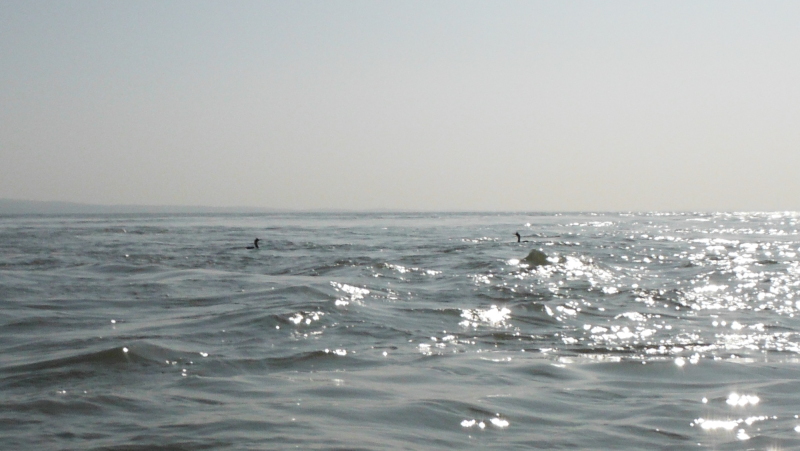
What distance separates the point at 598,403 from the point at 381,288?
996 cm

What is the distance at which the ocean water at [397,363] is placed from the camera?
5.84 metres

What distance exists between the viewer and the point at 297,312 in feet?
39.7

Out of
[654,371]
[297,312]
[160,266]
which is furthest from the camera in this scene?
[160,266]

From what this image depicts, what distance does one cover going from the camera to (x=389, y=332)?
10.9 m

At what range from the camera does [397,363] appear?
8664 millimetres

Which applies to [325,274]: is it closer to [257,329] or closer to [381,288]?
[381,288]

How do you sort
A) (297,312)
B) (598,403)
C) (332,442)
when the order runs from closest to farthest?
(332,442), (598,403), (297,312)

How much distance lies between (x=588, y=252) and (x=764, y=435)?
23952 mm

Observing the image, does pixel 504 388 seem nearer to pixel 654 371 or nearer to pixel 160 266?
pixel 654 371

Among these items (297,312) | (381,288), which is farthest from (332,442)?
(381,288)

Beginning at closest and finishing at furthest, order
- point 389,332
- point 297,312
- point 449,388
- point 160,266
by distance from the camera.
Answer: point 449,388, point 389,332, point 297,312, point 160,266

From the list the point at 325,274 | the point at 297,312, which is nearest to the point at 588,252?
the point at 325,274

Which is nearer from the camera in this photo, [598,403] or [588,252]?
[598,403]

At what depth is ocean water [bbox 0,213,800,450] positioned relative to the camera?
584 centimetres
